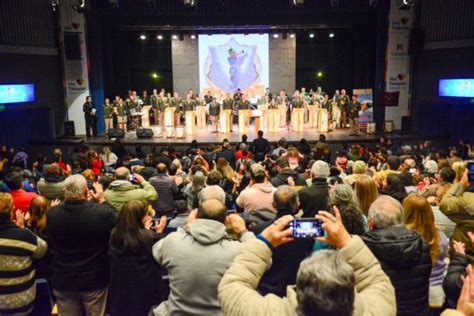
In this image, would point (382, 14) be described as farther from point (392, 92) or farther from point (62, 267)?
point (62, 267)

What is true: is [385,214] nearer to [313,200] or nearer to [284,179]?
[313,200]

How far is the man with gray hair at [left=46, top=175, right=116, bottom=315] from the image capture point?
10.4 feet

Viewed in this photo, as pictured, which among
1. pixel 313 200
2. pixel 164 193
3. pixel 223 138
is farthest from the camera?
pixel 223 138

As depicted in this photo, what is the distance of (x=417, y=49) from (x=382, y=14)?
151 cm

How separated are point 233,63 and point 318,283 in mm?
17002

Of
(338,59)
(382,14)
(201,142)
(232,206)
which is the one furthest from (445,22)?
(232,206)

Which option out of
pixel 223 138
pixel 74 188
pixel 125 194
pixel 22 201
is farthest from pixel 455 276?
pixel 223 138

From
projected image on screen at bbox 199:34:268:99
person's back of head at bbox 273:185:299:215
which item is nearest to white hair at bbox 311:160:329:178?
person's back of head at bbox 273:185:299:215

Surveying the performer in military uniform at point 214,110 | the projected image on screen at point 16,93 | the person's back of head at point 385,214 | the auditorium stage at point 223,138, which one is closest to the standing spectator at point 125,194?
the person's back of head at point 385,214

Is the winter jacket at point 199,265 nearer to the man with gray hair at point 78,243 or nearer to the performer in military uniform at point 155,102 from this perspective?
the man with gray hair at point 78,243

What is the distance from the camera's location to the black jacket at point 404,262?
257 centimetres

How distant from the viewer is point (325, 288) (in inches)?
59.1

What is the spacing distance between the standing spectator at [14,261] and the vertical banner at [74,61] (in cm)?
1253

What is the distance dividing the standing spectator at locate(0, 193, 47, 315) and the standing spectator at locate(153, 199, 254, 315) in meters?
1.19
